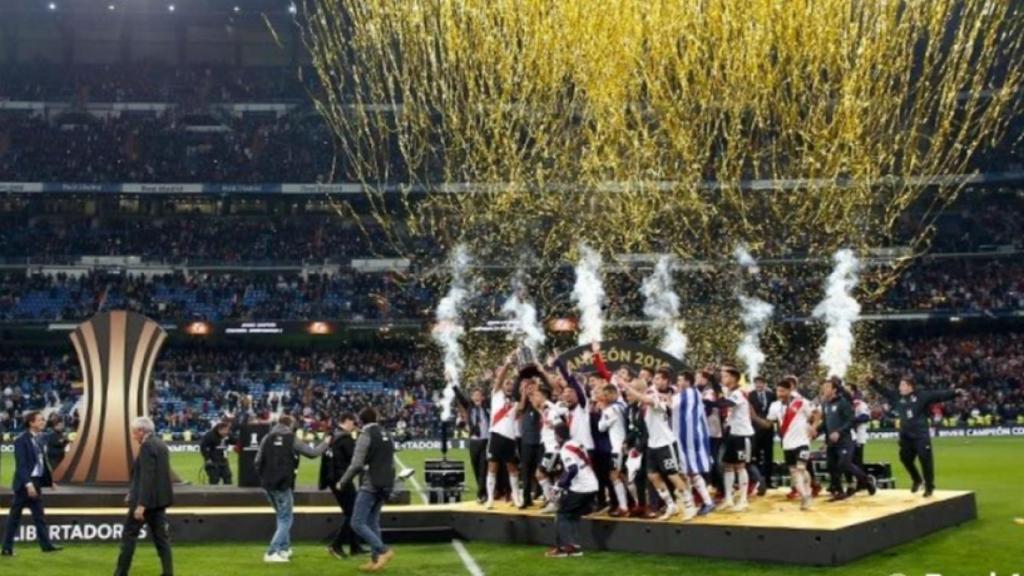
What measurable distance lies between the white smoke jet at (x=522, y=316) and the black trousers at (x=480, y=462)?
31104 mm

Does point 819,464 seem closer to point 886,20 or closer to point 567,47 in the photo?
point 886,20

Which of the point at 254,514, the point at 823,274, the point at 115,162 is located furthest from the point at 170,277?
the point at 254,514

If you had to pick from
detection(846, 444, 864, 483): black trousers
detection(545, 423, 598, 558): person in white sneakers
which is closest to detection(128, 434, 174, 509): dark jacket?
detection(545, 423, 598, 558): person in white sneakers

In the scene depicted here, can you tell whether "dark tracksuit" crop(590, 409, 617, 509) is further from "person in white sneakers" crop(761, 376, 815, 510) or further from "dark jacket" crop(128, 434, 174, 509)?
"dark jacket" crop(128, 434, 174, 509)

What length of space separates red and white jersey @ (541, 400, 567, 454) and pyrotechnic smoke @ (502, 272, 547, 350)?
34.6 metres

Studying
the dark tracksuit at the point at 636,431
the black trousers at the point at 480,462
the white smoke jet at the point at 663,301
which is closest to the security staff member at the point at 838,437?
the dark tracksuit at the point at 636,431

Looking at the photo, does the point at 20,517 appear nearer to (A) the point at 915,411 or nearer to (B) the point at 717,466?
(B) the point at 717,466

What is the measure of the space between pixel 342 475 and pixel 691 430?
485 cm

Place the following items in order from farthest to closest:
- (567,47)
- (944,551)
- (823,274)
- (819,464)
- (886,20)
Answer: (823,274) < (567,47) < (886,20) < (819,464) < (944,551)

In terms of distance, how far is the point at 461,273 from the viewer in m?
60.7

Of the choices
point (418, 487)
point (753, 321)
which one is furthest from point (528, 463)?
point (753, 321)

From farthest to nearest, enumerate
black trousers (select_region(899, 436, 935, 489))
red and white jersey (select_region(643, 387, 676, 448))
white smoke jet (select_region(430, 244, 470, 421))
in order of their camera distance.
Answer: white smoke jet (select_region(430, 244, 470, 421))
black trousers (select_region(899, 436, 935, 489))
red and white jersey (select_region(643, 387, 676, 448))

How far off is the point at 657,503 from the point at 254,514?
6.06 meters

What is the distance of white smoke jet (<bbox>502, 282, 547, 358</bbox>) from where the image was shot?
2148 inches
